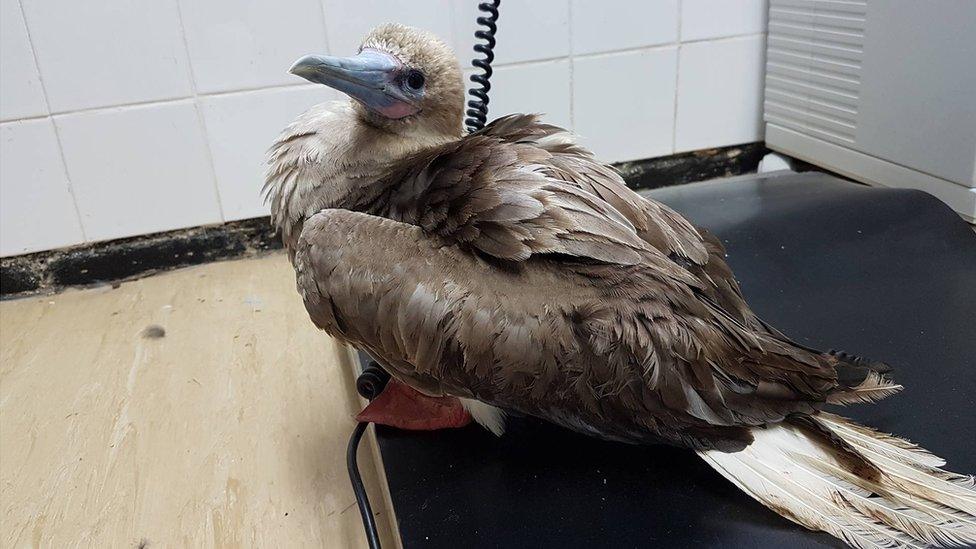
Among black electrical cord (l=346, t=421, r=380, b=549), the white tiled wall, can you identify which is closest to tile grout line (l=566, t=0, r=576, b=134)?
the white tiled wall

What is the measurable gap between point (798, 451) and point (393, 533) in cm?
45

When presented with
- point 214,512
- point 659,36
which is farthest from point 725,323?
point 659,36

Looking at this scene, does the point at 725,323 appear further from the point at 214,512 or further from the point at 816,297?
the point at 214,512

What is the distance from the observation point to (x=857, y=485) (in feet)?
2.33

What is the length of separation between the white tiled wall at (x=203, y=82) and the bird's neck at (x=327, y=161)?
1.89 feet

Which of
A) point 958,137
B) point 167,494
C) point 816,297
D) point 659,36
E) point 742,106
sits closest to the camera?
point 167,494

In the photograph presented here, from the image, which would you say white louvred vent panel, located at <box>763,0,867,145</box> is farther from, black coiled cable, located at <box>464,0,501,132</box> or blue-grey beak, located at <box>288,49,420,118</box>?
blue-grey beak, located at <box>288,49,420,118</box>

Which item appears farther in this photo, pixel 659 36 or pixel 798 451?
pixel 659 36

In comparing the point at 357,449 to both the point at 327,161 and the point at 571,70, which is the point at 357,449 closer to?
the point at 327,161

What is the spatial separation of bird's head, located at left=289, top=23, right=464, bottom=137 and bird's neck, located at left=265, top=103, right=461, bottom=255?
0.07 ft

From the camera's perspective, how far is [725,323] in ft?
2.47

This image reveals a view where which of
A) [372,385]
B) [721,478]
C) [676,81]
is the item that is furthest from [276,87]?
[721,478]

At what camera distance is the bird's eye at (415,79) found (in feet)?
2.91

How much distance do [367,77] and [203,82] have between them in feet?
2.36
